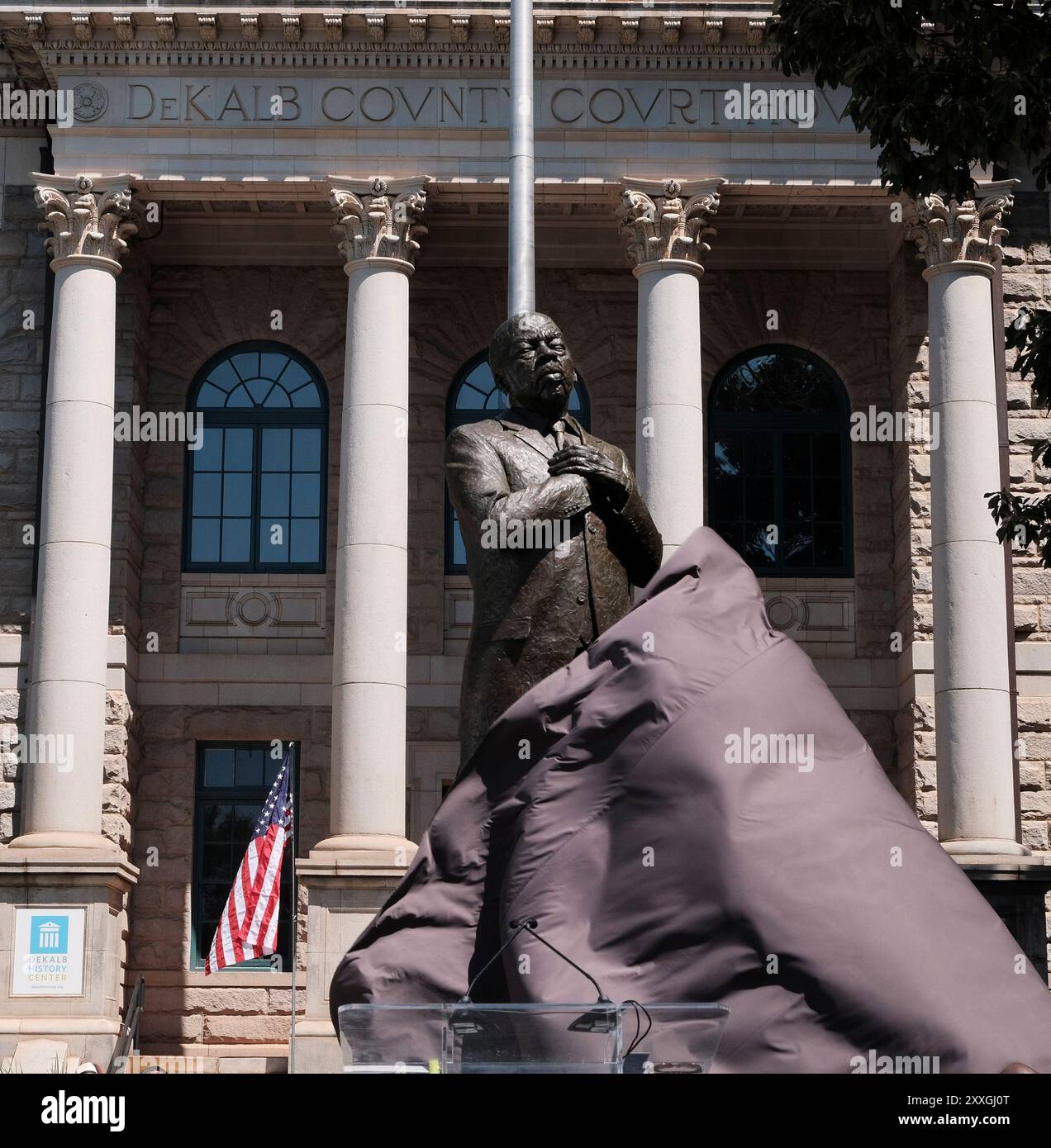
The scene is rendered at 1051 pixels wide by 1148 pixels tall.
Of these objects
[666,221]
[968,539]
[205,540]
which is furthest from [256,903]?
[666,221]

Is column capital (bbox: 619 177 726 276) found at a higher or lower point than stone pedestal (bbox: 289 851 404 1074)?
higher

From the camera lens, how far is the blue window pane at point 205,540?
28.4 m

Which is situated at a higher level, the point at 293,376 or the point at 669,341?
the point at 293,376

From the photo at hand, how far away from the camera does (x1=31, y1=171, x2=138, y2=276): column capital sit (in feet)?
83.4

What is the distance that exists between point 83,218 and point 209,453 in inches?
182

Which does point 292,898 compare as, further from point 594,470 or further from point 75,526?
point 594,470

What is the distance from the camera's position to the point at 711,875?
5453 mm

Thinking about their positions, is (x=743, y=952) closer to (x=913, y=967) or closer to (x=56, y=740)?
(x=913, y=967)

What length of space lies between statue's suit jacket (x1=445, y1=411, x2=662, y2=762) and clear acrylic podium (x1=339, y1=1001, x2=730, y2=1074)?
2.17 m

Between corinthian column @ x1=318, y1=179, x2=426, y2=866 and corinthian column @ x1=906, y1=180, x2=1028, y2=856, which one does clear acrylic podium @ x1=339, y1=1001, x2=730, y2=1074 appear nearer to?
corinthian column @ x1=318, y1=179, x2=426, y2=866

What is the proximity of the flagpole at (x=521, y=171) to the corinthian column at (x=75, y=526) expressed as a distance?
9880mm

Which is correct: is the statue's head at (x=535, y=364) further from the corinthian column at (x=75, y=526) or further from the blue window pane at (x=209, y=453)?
the blue window pane at (x=209, y=453)

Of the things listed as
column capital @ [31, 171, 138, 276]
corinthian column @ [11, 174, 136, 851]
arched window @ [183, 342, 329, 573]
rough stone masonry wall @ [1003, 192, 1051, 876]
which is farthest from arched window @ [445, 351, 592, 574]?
rough stone masonry wall @ [1003, 192, 1051, 876]
